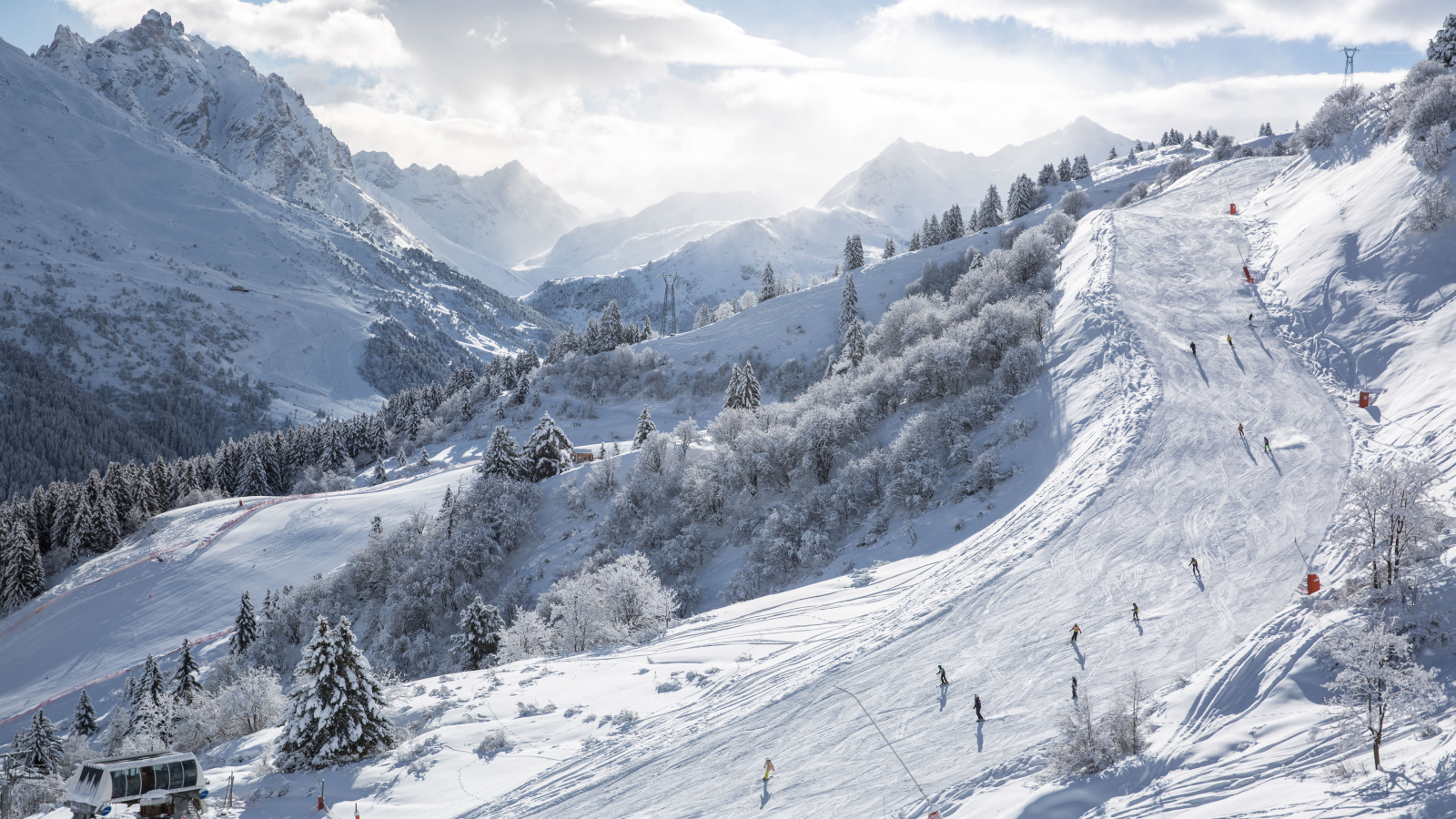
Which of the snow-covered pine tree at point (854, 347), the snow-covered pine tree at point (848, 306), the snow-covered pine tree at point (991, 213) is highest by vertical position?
the snow-covered pine tree at point (991, 213)

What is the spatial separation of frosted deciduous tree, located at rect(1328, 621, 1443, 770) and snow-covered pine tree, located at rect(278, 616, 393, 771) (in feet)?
89.5

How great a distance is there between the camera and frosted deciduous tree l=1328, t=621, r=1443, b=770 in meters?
13.0

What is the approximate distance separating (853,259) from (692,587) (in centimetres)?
8945

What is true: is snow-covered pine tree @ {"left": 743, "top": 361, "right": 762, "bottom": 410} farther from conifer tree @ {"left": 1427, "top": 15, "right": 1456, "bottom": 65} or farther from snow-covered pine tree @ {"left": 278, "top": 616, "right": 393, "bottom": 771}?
conifer tree @ {"left": 1427, "top": 15, "right": 1456, "bottom": 65}

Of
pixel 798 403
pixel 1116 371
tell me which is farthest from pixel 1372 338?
pixel 798 403

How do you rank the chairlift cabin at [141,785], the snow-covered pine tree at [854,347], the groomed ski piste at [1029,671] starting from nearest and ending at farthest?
1. the groomed ski piste at [1029,671]
2. the chairlift cabin at [141,785]
3. the snow-covered pine tree at [854,347]

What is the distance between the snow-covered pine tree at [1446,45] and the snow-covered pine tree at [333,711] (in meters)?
77.6

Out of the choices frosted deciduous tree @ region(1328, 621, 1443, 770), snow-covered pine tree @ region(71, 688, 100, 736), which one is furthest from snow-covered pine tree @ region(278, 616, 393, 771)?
snow-covered pine tree @ region(71, 688, 100, 736)

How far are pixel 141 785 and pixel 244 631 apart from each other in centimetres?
4061

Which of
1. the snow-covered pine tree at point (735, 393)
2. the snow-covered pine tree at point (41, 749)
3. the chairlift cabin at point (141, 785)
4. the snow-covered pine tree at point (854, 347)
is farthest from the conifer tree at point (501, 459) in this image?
the chairlift cabin at point (141, 785)

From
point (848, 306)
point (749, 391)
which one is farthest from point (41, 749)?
point (848, 306)

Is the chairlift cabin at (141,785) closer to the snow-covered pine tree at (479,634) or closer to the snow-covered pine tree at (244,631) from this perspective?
the snow-covered pine tree at (479,634)

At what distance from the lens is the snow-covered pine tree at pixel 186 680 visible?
4181cm

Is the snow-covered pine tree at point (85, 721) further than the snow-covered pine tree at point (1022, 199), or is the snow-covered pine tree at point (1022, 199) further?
the snow-covered pine tree at point (1022, 199)
